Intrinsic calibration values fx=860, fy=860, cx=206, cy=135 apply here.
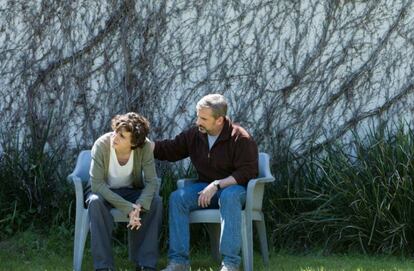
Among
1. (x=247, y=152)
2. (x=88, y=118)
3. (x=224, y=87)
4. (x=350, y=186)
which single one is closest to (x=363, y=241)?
(x=350, y=186)

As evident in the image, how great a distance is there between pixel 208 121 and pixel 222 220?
2.18 ft

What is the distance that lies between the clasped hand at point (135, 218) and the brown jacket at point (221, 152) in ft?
2.04

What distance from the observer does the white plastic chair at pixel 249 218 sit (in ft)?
17.3

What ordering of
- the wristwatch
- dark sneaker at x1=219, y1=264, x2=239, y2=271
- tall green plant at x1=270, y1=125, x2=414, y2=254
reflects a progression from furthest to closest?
tall green plant at x1=270, y1=125, x2=414, y2=254, the wristwatch, dark sneaker at x1=219, y1=264, x2=239, y2=271

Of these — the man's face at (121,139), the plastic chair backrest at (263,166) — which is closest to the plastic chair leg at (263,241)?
the plastic chair backrest at (263,166)

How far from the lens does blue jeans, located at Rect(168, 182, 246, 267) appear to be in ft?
16.9

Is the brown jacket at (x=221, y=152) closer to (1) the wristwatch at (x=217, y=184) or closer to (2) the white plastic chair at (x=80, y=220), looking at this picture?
(1) the wristwatch at (x=217, y=184)

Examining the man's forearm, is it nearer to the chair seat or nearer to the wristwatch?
the wristwatch

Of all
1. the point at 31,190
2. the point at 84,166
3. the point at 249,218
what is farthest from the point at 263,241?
the point at 31,190

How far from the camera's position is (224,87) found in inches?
269

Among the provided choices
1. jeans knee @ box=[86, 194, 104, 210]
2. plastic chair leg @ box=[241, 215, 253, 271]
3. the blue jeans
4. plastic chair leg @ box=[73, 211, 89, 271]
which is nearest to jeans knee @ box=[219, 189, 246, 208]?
the blue jeans

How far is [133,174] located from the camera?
5.48 m

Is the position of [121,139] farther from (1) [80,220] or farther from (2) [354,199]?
(2) [354,199]

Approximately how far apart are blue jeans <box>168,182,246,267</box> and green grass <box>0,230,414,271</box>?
0.26 metres
